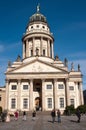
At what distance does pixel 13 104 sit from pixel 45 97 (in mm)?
8742

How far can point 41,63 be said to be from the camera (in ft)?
190

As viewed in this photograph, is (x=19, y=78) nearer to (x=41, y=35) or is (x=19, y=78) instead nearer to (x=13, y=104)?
(x=13, y=104)

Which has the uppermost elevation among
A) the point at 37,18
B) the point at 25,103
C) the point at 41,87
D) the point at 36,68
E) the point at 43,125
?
the point at 37,18

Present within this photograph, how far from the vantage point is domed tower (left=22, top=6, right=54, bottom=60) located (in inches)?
2672

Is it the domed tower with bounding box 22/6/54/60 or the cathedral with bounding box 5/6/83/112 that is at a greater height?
the domed tower with bounding box 22/6/54/60

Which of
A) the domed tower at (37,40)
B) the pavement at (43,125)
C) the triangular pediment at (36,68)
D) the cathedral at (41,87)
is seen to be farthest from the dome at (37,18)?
the pavement at (43,125)

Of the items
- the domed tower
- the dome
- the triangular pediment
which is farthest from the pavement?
the dome

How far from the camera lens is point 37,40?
230 ft

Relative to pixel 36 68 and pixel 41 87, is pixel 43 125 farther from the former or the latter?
pixel 41 87

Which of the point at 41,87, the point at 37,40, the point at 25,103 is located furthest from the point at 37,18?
the point at 25,103

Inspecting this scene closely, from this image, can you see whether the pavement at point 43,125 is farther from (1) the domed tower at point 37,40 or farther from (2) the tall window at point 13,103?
(1) the domed tower at point 37,40

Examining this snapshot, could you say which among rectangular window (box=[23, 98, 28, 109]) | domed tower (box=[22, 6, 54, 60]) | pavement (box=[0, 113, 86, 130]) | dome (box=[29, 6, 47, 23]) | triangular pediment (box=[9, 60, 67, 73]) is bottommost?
pavement (box=[0, 113, 86, 130])

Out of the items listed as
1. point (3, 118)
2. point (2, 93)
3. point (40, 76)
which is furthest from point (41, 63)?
point (3, 118)

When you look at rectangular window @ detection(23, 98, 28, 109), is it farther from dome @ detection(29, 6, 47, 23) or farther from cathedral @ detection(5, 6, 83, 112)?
dome @ detection(29, 6, 47, 23)
